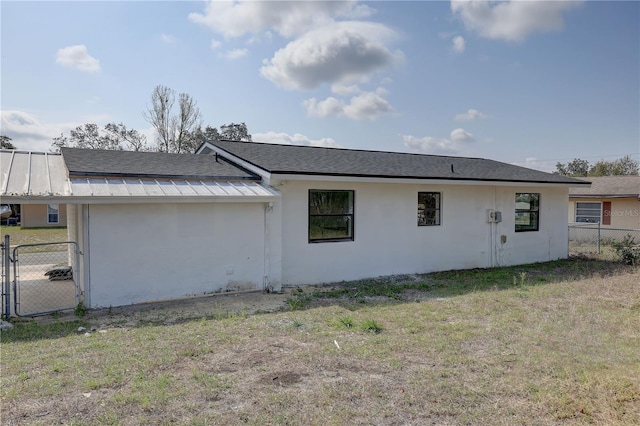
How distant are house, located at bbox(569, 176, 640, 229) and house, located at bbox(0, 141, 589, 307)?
8817 mm

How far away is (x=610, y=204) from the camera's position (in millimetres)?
20172

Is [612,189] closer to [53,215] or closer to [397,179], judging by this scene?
[397,179]

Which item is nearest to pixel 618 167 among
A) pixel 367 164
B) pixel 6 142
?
pixel 367 164

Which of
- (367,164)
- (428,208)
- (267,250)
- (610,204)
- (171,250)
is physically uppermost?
(367,164)

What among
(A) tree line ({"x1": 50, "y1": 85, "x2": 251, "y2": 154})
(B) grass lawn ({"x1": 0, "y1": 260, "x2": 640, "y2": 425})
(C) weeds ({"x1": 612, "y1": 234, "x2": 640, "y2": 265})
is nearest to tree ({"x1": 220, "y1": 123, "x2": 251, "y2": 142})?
(A) tree line ({"x1": 50, "y1": 85, "x2": 251, "y2": 154})

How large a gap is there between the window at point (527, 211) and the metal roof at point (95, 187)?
872 cm

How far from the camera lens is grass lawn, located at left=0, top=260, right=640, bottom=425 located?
347 cm

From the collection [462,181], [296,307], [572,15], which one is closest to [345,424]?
[296,307]

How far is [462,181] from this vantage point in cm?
1088

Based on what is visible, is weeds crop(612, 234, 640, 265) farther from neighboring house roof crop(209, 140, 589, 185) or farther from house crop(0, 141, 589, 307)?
neighboring house roof crop(209, 140, 589, 185)

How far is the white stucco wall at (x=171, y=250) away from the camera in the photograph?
7.08m

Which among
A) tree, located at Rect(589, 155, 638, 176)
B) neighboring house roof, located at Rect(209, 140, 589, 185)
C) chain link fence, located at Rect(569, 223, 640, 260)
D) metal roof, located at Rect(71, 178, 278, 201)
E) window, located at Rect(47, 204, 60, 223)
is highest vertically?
tree, located at Rect(589, 155, 638, 176)

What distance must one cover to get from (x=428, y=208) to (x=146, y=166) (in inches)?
295

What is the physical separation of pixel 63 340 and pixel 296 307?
3.63 meters
